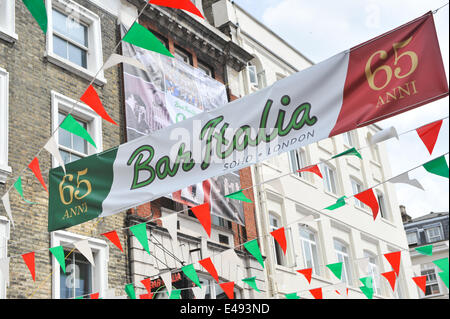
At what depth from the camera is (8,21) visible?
14.2m

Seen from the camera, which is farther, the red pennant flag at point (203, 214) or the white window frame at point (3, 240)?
the white window frame at point (3, 240)

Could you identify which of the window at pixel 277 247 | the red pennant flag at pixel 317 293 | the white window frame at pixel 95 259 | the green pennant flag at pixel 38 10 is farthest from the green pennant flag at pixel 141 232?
the window at pixel 277 247

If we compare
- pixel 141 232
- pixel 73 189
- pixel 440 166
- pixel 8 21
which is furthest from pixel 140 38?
pixel 8 21

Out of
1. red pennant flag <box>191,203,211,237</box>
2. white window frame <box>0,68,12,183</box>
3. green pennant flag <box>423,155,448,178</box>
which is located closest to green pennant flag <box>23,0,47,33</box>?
red pennant flag <box>191,203,211,237</box>

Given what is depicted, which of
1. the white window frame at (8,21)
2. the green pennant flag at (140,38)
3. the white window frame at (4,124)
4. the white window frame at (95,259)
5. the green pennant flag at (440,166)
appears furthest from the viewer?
the white window frame at (8,21)

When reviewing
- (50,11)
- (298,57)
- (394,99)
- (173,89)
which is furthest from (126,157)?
(298,57)

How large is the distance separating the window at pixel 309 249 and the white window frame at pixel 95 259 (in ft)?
30.8

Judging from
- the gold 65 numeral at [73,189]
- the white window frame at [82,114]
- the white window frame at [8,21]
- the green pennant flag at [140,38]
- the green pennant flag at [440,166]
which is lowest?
the green pennant flag at [440,166]

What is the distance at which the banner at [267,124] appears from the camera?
21.6ft

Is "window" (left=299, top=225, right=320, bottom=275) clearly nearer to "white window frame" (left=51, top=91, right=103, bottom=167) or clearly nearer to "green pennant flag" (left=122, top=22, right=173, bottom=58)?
"white window frame" (left=51, top=91, right=103, bottom=167)

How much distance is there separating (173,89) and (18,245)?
7.00 meters

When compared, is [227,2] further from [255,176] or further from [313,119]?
[313,119]

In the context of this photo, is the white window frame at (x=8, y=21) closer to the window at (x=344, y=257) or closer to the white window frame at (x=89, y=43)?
the white window frame at (x=89, y=43)

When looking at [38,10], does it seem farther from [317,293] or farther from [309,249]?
[309,249]
